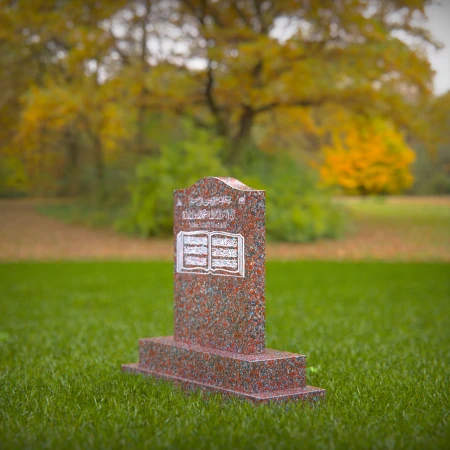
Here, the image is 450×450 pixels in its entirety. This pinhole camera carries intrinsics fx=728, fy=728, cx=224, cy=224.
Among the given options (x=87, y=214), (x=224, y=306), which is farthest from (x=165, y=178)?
(x=224, y=306)

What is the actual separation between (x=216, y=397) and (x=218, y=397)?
0.02 meters

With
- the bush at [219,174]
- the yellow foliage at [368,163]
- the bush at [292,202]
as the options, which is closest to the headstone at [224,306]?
the bush at [219,174]

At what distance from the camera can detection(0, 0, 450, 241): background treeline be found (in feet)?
70.9

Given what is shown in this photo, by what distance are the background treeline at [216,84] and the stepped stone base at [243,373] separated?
50.9 feet

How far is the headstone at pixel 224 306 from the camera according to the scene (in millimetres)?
5426

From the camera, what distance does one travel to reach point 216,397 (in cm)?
537

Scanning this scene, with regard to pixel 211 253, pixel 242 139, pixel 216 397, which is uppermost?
pixel 242 139

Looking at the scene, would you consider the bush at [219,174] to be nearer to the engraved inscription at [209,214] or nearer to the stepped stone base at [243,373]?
the engraved inscription at [209,214]

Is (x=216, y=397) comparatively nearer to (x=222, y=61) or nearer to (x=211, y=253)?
(x=211, y=253)

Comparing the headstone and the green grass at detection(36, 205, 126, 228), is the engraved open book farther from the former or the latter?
the green grass at detection(36, 205, 126, 228)

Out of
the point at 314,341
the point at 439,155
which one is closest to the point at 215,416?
the point at 314,341

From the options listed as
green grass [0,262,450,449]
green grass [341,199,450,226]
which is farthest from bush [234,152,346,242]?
green grass [0,262,450,449]

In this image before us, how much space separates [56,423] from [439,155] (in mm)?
38219

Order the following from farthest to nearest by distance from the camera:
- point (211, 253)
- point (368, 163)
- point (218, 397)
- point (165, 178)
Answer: point (368, 163) → point (165, 178) → point (211, 253) → point (218, 397)
